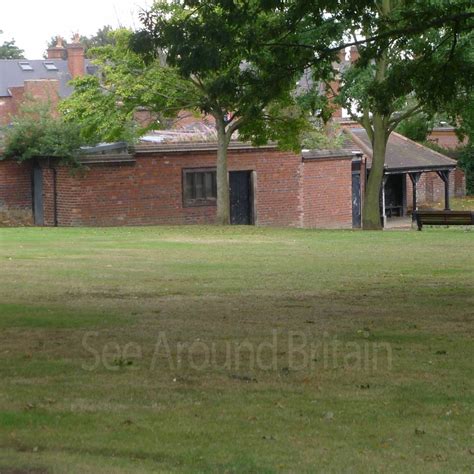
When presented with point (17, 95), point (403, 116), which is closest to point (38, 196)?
point (403, 116)

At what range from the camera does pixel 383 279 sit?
17.4 metres

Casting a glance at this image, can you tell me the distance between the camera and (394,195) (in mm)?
54781

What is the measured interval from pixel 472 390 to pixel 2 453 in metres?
3.89

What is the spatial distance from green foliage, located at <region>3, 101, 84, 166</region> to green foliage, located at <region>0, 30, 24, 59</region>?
2544 inches

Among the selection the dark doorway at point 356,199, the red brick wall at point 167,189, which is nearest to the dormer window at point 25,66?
the dark doorway at point 356,199

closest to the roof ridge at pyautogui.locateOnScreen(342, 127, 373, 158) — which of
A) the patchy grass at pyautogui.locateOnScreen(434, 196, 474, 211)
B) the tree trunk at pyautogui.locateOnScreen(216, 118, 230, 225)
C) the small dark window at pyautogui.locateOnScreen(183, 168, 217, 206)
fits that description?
the patchy grass at pyautogui.locateOnScreen(434, 196, 474, 211)

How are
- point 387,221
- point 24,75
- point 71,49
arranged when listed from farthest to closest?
1. point 24,75
2. point 71,49
3. point 387,221

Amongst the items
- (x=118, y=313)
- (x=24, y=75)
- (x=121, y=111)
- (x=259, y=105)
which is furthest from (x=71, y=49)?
(x=118, y=313)

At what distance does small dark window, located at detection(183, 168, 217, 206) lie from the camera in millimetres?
40219

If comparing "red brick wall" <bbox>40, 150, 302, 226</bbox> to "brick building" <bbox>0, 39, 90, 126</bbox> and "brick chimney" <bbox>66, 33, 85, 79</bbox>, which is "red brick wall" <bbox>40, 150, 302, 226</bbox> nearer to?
"brick building" <bbox>0, 39, 90, 126</bbox>

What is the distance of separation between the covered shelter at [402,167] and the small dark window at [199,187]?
417 inches

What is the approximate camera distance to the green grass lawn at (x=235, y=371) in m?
6.77

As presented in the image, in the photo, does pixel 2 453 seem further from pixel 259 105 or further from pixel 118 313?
pixel 259 105

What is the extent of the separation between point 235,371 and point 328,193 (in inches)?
1387
